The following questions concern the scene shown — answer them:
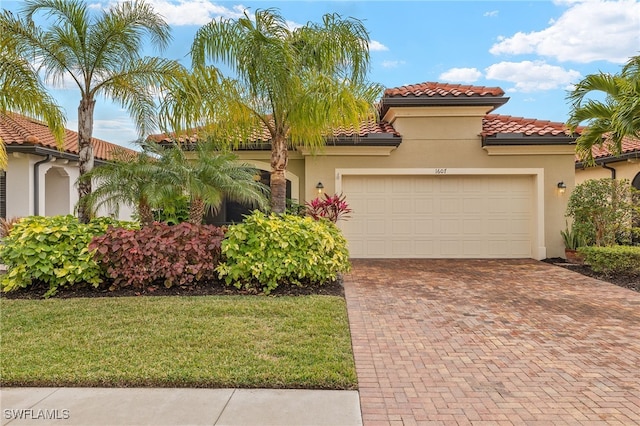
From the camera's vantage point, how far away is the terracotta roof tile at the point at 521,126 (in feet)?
39.0

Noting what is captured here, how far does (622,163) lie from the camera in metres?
14.5

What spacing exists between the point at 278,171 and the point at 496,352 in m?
5.94

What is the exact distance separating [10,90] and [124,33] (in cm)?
244

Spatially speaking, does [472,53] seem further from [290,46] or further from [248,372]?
[248,372]

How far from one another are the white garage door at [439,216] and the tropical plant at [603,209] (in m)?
1.53

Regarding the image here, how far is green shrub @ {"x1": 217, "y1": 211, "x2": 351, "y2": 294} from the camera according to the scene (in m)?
7.51

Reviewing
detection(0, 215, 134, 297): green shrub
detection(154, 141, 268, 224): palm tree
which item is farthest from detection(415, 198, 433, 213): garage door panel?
detection(0, 215, 134, 297): green shrub

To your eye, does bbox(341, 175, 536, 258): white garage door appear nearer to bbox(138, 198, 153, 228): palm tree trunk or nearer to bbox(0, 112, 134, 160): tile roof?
bbox(138, 198, 153, 228): palm tree trunk

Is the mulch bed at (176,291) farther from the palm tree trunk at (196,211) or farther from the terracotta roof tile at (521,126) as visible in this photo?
the terracotta roof tile at (521,126)

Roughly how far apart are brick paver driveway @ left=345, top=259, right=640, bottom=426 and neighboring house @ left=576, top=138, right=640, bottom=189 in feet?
25.2

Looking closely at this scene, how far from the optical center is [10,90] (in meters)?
7.61

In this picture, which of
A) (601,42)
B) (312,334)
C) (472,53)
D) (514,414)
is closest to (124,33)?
(312,334)

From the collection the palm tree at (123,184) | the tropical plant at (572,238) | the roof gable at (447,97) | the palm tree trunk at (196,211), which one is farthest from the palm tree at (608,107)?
the palm tree at (123,184)

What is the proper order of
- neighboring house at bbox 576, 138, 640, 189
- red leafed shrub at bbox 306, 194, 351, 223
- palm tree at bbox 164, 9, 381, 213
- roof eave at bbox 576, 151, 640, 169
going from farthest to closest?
neighboring house at bbox 576, 138, 640, 189 < roof eave at bbox 576, 151, 640, 169 < red leafed shrub at bbox 306, 194, 351, 223 < palm tree at bbox 164, 9, 381, 213
